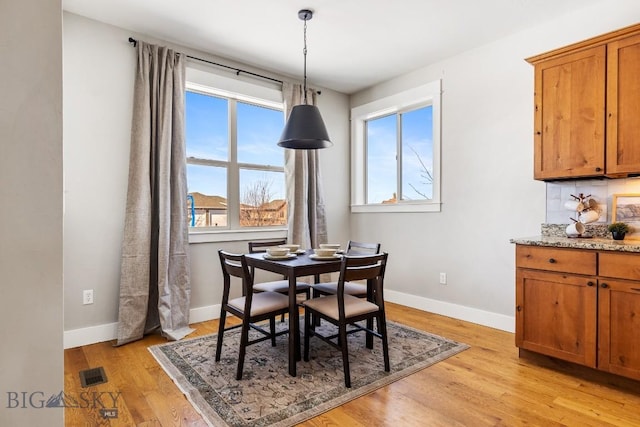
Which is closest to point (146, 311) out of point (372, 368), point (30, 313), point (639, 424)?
point (372, 368)

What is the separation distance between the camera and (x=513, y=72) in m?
3.21

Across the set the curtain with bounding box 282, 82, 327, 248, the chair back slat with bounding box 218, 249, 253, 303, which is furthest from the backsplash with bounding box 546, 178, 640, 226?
the chair back slat with bounding box 218, 249, 253, 303

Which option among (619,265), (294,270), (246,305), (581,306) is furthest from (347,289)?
(619,265)

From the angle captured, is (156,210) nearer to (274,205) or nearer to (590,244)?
(274,205)

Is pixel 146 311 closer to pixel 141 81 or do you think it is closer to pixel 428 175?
pixel 141 81

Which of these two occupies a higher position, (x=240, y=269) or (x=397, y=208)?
(x=397, y=208)

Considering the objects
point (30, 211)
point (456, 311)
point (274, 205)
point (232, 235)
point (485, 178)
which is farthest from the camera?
point (274, 205)

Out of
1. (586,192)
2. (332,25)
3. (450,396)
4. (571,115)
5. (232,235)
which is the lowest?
(450,396)

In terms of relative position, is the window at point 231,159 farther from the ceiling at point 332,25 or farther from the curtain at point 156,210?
the ceiling at point 332,25

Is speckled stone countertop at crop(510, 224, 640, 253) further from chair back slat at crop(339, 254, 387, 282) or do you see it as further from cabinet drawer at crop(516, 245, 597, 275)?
chair back slat at crop(339, 254, 387, 282)

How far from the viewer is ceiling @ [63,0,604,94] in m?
2.75

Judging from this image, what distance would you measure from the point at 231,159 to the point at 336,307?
2.13 metres

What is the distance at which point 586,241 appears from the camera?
93.0 inches

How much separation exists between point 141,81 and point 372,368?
9.81 ft
